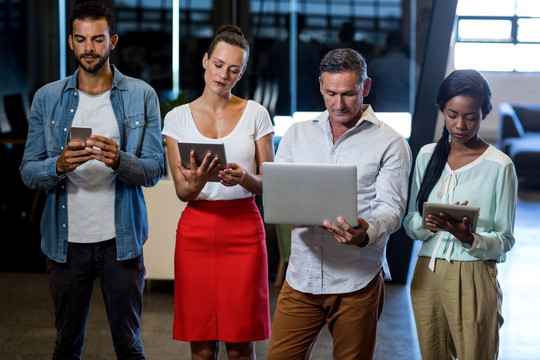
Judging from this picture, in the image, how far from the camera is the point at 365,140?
7.81 feet

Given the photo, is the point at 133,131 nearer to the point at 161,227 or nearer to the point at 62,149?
the point at 62,149

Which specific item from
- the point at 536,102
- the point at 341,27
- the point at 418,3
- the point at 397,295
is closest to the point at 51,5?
the point at 341,27

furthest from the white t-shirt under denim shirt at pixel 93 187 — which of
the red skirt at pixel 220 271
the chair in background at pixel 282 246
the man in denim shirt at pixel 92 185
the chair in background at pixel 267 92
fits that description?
the chair in background at pixel 267 92

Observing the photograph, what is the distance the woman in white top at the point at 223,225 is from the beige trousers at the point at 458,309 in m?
0.62

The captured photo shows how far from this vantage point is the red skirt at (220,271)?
2709mm

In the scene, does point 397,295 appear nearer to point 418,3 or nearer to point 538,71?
point 418,3

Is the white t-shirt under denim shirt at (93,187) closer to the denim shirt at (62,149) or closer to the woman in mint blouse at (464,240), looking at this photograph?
the denim shirt at (62,149)

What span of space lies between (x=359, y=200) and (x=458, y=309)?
0.48 m

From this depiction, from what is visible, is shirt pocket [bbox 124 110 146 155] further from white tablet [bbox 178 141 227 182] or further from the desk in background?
the desk in background

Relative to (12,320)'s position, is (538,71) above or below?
above

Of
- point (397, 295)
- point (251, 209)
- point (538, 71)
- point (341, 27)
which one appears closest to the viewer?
point (251, 209)

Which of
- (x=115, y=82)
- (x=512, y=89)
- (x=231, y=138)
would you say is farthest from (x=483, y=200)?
(x=512, y=89)

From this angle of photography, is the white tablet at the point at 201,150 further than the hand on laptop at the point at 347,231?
Yes

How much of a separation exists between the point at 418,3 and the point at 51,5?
332 cm
